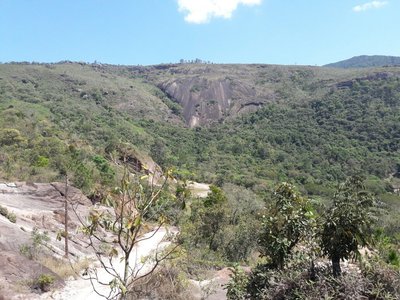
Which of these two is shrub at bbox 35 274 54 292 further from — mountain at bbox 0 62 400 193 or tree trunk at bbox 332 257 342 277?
mountain at bbox 0 62 400 193

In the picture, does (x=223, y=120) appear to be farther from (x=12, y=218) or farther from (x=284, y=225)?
(x=284, y=225)

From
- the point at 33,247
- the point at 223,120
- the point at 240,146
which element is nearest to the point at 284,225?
the point at 33,247

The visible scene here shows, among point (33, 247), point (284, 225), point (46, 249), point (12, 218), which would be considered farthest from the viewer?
point (12, 218)

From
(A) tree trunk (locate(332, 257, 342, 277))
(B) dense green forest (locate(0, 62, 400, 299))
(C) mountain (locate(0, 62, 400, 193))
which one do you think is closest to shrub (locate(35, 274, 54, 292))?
(B) dense green forest (locate(0, 62, 400, 299))

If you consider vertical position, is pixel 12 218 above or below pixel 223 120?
above

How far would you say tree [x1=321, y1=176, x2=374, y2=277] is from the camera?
10391 mm

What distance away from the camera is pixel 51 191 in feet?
98.9

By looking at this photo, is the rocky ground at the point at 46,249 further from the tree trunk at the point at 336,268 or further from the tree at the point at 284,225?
the tree trunk at the point at 336,268

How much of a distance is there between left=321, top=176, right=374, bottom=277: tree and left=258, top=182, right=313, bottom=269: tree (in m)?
1.13

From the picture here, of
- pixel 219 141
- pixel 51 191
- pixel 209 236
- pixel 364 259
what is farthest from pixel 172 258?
pixel 219 141

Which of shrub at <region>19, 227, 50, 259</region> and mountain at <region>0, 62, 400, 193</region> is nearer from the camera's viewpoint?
shrub at <region>19, 227, 50, 259</region>

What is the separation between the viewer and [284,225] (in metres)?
12.0

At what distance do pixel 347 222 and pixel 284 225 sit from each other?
2.08 metres

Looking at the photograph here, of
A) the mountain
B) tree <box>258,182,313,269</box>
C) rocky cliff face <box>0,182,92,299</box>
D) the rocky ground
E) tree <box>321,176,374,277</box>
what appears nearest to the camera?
tree <box>321,176,374,277</box>
